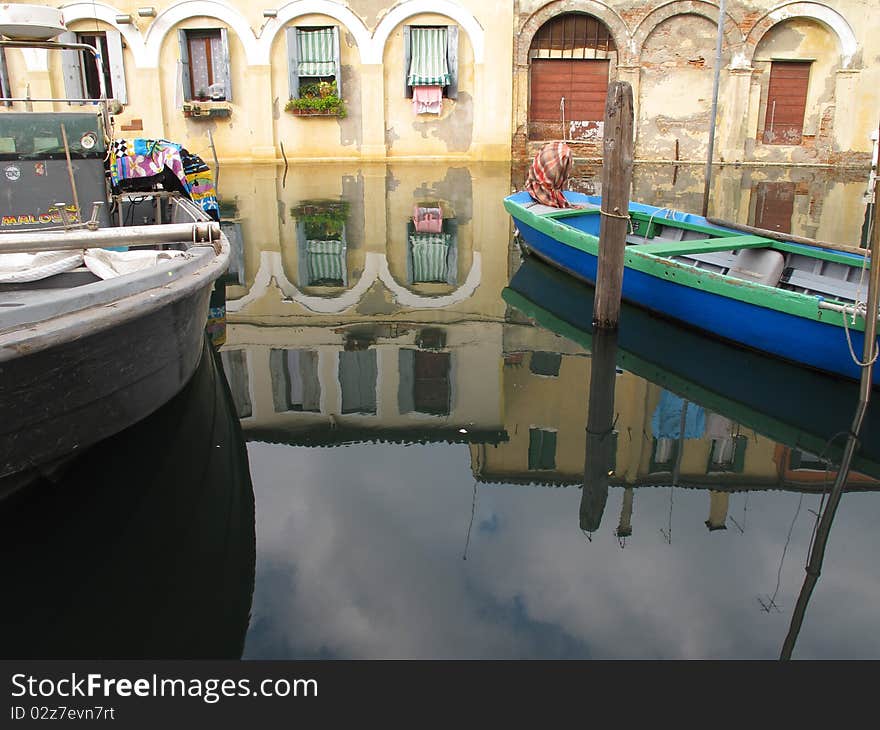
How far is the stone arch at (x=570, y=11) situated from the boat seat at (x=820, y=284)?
13791 millimetres

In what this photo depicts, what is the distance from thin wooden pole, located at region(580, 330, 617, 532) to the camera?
4.30m

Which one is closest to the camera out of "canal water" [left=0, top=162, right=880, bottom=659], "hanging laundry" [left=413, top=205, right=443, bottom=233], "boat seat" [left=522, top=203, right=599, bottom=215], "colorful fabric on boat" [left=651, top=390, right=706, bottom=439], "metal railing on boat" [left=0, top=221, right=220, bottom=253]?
"canal water" [left=0, top=162, right=880, bottom=659]

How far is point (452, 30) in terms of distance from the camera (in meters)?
18.9

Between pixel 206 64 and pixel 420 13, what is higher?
pixel 420 13

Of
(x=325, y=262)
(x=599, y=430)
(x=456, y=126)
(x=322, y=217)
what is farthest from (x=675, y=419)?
(x=456, y=126)

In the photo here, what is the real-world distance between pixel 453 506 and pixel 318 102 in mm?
16636

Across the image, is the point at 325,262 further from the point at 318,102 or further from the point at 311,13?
the point at 311,13

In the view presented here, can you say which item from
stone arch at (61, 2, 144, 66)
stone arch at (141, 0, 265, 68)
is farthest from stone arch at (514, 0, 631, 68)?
stone arch at (61, 2, 144, 66)

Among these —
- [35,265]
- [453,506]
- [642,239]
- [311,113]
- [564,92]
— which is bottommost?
[453,506]

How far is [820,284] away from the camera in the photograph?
6.79m

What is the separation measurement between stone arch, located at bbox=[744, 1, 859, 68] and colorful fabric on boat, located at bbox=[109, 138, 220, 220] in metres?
15.6

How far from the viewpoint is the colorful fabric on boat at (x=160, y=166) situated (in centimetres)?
701

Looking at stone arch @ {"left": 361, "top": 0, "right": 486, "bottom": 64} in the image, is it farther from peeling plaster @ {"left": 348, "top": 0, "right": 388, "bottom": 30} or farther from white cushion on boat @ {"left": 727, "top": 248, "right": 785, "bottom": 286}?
white cushion on boat @ {"left": 727, "top": 248, "right": 785, "bottom": 286}

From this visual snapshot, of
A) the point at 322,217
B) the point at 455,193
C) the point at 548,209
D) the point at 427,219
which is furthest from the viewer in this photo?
the point at 455,193
